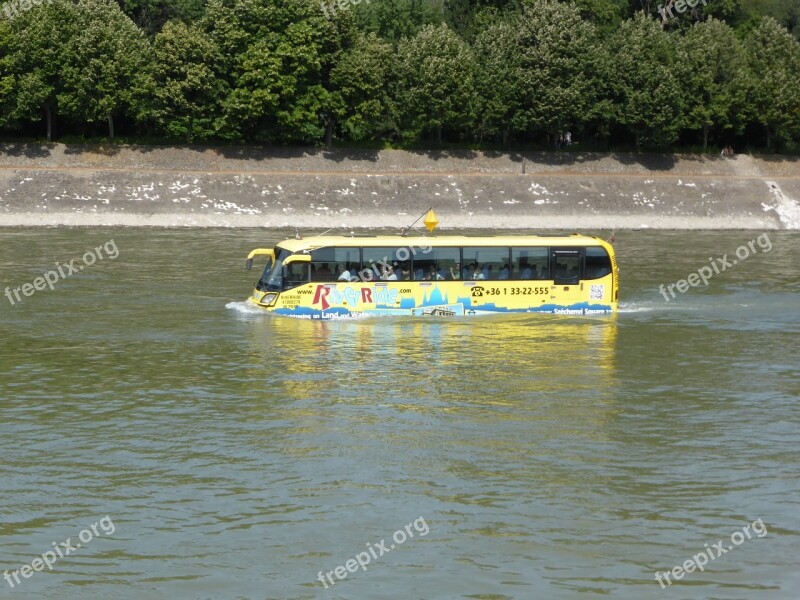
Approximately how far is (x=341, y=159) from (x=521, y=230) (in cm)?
1630

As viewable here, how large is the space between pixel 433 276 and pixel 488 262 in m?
1.76

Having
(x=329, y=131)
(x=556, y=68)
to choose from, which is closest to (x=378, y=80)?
(x=329, y=131)

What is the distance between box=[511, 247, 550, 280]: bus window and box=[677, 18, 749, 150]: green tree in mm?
50325

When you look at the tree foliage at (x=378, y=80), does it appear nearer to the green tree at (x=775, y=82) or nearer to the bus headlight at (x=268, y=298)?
the green tree at (x=775, y=82)

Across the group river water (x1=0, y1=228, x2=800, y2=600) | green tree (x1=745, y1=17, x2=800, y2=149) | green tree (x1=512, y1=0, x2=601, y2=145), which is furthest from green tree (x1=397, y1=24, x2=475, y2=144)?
river water (x1=0, y1=228, x2=800, y2=600)

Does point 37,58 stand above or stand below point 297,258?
above

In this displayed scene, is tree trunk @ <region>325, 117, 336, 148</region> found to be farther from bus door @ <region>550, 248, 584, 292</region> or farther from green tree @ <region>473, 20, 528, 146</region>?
bus door @ <region>550, 248, 584, 292</region>

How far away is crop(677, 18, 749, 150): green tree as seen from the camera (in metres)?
82.0

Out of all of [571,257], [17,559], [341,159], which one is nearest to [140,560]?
[17,559]

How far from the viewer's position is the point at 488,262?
115 feet

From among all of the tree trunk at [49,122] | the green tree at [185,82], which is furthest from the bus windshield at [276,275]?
the tree trunk at [49,122]

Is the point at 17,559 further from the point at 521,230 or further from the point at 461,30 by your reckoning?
the point at 461,30

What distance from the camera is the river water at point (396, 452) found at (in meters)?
15.6

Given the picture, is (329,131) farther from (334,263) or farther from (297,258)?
(297,258)
